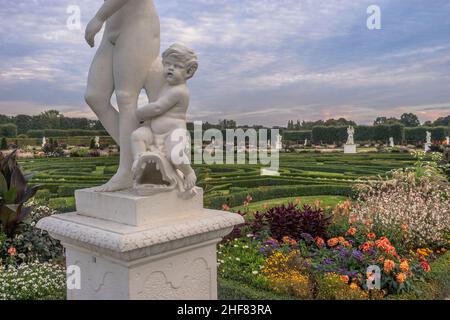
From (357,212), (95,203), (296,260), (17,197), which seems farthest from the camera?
(357,212)

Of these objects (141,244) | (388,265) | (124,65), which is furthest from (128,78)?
(388,265)

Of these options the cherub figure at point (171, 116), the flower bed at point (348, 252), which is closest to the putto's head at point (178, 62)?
the cherub figure at point (171, 116)

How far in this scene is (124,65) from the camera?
2.75 metres

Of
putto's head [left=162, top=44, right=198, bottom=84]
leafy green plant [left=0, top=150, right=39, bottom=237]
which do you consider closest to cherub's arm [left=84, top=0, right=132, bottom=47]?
putto's head [left=162, top=44, right=198, bottom=84]

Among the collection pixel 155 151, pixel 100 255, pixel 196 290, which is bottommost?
pixel 196 290

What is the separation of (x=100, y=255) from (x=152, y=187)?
0.60m

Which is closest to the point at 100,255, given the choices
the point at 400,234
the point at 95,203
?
the point at 95,203

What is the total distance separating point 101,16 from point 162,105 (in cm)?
76

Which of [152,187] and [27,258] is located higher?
[152,187]

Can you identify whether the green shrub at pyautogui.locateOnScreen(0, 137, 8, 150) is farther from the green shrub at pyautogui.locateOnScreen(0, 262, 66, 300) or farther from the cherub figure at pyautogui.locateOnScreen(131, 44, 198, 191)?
the cherub figure at pyautogui.locateOnScreen(131, 44, 198, 191)

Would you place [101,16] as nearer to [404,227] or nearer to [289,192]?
[404,227]

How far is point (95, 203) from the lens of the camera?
2855 mm

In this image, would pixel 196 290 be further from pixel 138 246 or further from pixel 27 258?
pixel 27 258
